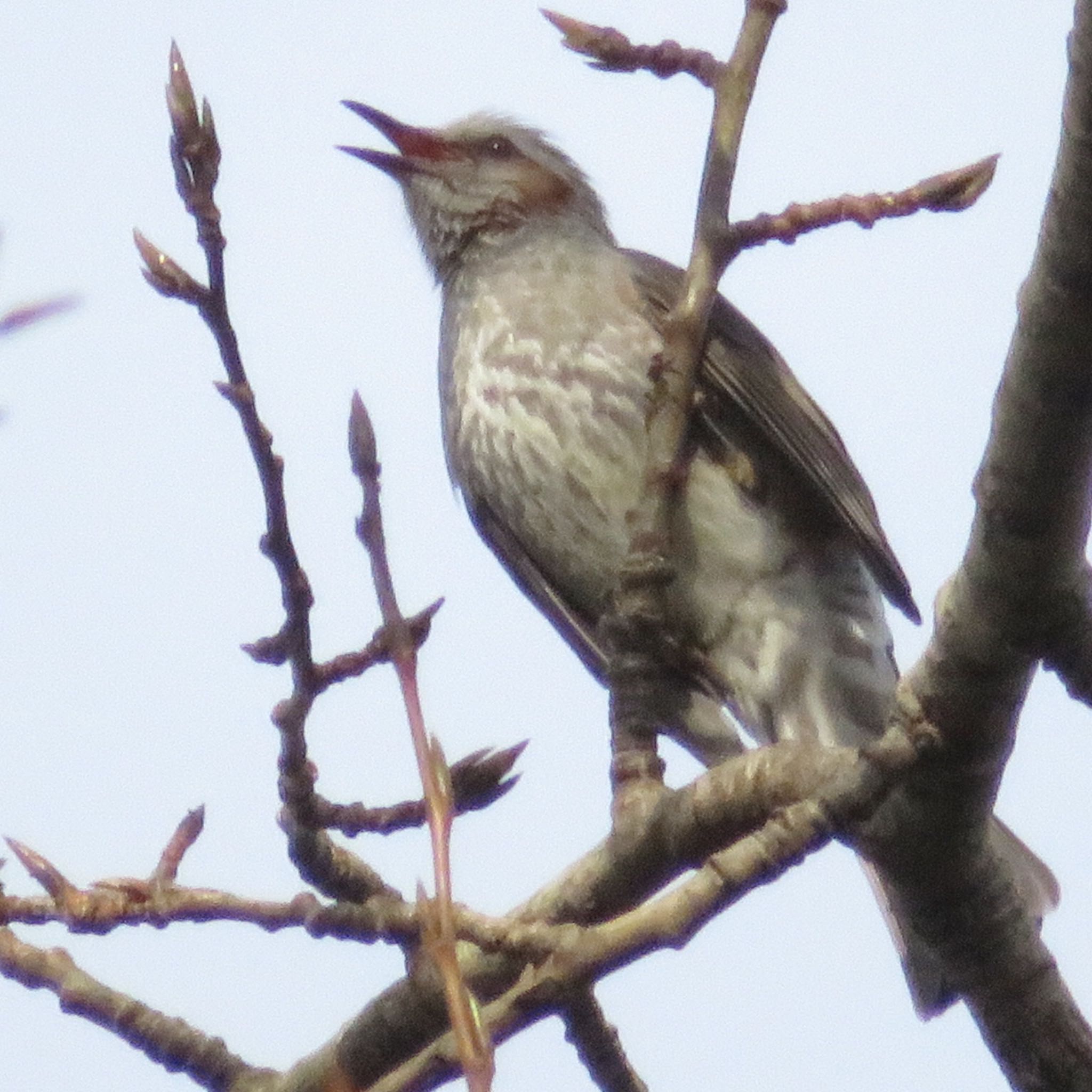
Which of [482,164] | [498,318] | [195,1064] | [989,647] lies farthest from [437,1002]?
[482,164]

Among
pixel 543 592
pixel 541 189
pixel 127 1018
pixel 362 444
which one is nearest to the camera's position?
pixel 362 444

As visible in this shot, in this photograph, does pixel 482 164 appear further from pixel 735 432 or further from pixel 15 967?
pixel 15 967

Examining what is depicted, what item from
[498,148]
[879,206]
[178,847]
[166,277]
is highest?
[498,148]

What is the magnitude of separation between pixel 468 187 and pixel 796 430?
1.88m

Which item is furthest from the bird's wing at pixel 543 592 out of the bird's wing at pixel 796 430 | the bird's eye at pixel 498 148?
the bird's eye at pixel 498 148

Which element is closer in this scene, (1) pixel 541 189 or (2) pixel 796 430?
(2) pixel 796 430

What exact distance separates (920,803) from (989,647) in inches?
Result: 13.7

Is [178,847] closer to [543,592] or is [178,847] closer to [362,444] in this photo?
[362,444]

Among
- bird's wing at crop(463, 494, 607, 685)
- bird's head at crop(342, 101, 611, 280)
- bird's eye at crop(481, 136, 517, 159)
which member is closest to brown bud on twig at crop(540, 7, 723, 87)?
bird's wing at crop(463, 494, 607, 685)

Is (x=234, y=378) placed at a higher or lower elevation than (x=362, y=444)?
higher

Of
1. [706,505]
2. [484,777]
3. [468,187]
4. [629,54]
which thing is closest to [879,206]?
[629,54]

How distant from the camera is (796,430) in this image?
5.41m

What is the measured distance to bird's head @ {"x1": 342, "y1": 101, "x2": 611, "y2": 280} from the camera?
6605 millimetres

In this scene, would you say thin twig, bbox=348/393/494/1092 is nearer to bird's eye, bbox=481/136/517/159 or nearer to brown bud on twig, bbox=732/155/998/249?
brown bud on twig, bbox=732/155/998/249
